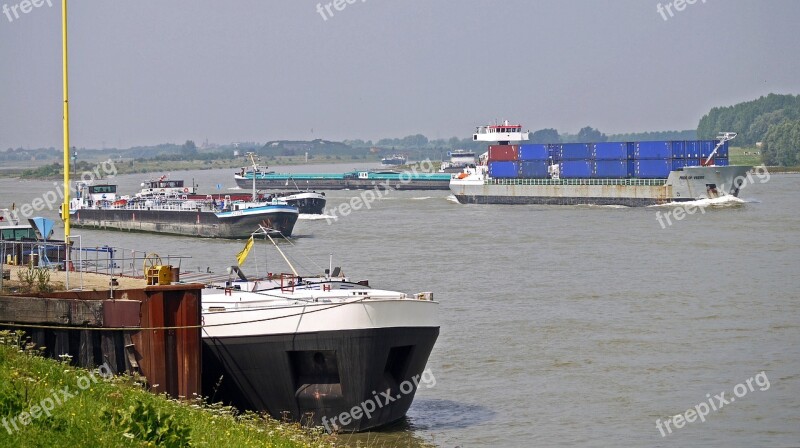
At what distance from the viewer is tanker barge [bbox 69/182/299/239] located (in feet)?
168

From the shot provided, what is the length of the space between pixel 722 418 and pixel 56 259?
1448cm

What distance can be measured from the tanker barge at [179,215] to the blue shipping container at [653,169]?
3289 cm

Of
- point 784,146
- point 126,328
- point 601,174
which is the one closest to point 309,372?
point 126,328

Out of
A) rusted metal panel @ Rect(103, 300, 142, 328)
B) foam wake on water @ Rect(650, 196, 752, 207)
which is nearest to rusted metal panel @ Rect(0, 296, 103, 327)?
rusted metal panel @ Rect(103, 300, 142, 328)

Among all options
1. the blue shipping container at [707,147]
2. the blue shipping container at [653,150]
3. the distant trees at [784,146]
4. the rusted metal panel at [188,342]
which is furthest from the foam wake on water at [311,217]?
the distant trees at [784,146]

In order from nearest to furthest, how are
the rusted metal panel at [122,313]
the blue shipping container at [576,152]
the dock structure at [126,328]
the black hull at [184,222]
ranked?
the dock structure at [126,328] < the rusted metal panel at [122,313] < the black hull at [184,222] < the blue shipping container at [576,152]

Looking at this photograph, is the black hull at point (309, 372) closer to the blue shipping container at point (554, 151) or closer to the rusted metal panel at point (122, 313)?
the rusted metal panel at point (122, 313)

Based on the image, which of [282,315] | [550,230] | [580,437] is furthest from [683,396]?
[550,230]

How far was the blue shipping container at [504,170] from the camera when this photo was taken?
87562mm

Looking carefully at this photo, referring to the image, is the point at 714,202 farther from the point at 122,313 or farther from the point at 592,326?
the point at 122,313

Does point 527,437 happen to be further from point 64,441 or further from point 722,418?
point 64,441

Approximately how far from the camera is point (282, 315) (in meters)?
15.4

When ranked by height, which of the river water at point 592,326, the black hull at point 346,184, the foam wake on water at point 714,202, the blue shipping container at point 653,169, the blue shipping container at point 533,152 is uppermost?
the blue shipping container at point 533,152

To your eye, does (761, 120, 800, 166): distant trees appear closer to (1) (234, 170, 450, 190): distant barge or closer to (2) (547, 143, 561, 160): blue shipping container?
(1) (234, 170, 450, 190): distant barge
